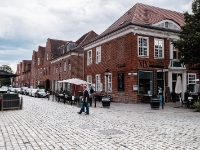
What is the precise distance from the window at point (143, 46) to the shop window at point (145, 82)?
5.95 feet

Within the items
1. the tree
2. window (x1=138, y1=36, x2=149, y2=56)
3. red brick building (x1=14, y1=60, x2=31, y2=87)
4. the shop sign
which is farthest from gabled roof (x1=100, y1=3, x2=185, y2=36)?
red brick building (x1=14, y1=60, x2=31, y2=87)

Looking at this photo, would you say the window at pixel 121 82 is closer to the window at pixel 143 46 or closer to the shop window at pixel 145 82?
the shop window at pixel 145 82

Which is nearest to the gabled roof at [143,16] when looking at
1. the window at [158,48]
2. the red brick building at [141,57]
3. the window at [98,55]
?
the red brick building at [141,57]

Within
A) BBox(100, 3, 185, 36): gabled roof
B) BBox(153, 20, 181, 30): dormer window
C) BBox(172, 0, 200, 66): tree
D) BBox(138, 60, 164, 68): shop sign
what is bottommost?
BBox(138, 60, 164, 68): shop sign

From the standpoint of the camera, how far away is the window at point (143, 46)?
21938 millimetres

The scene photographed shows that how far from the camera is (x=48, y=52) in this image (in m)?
47.3

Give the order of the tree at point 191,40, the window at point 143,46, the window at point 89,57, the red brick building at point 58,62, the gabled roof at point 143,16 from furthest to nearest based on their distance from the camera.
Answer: the red brick building at point 58,62 → the window at point 89,57 → the gabled roof at point 143,16 → the window at point 143,46 → the tree at point 191,40

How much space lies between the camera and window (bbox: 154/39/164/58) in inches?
898

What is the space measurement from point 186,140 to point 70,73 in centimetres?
3077

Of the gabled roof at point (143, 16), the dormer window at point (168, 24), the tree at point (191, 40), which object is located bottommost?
the tree at point (191, 40)

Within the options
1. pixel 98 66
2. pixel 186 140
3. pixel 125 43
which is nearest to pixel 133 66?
pixel 125 43

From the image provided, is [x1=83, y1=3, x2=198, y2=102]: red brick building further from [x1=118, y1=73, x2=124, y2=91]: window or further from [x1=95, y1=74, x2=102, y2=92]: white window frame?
[x1=95, y1=74, x2=102, y2=92]: white window frame

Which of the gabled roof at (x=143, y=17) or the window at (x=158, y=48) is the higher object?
the gabled roof at (x=143, y=17)

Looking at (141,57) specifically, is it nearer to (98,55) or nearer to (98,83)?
(98,55)
